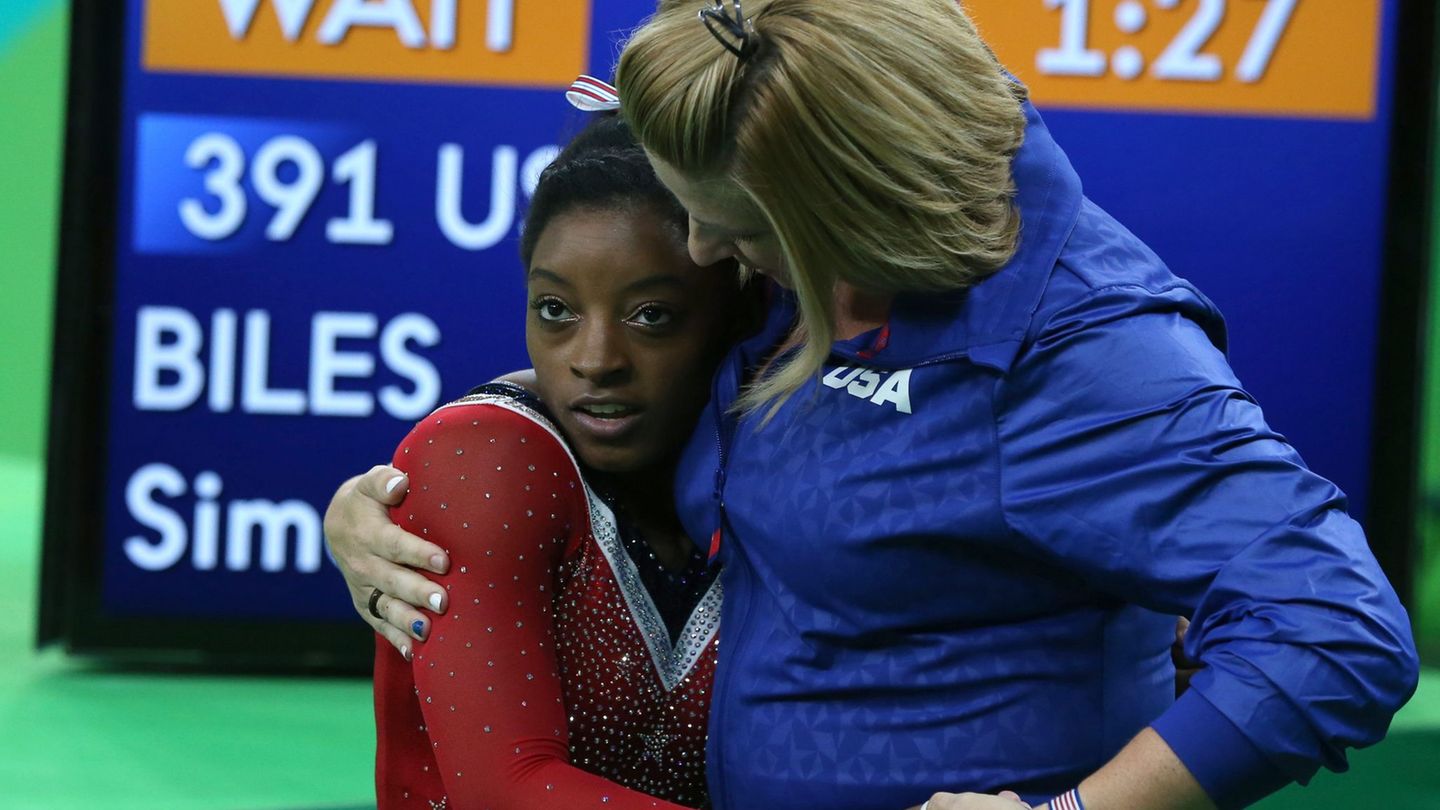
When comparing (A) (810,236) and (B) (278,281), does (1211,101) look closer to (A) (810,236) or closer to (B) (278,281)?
(B) (278,281)

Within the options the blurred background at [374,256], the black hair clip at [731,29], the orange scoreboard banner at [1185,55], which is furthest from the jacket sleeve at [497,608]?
the orange scoreboard banner at [1185,55]

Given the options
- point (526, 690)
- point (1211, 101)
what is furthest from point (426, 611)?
point (1211, 101)

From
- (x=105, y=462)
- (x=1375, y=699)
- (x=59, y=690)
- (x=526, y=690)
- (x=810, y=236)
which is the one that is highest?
(x=810, y=236)

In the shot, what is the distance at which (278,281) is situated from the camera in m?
3.85

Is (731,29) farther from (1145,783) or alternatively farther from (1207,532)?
(1145,783)

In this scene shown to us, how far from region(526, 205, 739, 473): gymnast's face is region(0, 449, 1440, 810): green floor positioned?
178cm

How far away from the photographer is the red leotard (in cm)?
154

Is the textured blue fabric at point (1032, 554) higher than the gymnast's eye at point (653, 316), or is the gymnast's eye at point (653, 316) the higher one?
the gymnast's eye at point (653, 316)

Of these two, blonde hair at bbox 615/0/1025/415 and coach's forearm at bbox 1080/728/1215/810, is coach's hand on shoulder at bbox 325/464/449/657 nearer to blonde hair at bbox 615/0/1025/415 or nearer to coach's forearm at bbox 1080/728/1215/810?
blonde hair at bbox 615/0/1025/415

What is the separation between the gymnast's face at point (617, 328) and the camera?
163cm

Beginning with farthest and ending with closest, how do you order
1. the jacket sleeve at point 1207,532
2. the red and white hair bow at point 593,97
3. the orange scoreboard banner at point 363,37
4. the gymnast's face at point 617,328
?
the orange scoreboard banner at point 363,37
the red and white hair bow at point 593,97
the gymnast's face at point 617,328
the jacket sleeve at point 1207,532

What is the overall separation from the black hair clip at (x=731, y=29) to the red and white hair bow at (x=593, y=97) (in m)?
0.39

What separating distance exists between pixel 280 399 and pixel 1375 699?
9.81ft

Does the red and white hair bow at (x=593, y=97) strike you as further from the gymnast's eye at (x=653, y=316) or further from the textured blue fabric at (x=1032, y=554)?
the textured blue fabric at (x=1032, y=554)
